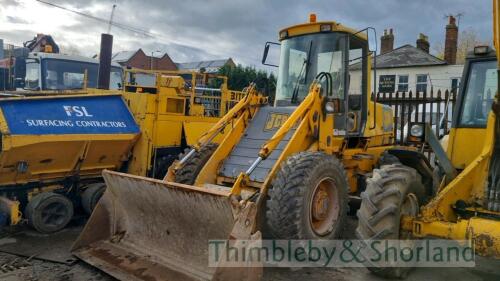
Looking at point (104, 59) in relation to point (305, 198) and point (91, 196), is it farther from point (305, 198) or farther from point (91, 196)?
point (305, 198)

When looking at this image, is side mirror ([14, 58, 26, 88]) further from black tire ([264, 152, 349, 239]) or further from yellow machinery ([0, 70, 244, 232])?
black tire ([264, 152, 349, 239])

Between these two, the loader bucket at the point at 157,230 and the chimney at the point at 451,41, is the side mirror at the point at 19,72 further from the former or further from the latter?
the chimney at the point at 451,41

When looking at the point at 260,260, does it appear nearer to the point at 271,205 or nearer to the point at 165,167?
the point at 271,205

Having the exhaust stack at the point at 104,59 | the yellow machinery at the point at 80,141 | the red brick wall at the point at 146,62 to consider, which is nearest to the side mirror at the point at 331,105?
the yellow machinery at the point at 80,141

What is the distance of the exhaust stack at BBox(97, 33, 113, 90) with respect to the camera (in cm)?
837

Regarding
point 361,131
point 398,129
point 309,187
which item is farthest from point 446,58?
point 309,187

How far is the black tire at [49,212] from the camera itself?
5.65 m

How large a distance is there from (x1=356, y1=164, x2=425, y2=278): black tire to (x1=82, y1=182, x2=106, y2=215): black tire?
392cm

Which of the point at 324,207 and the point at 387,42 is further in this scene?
the point at 387,42

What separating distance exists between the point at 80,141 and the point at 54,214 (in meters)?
1.04

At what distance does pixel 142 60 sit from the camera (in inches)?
1731

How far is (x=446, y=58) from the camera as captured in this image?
965 inches

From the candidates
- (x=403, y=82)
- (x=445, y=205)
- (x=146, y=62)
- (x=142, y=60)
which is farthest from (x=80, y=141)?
(x=146, y=62)

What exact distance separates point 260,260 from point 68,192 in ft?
12.5
